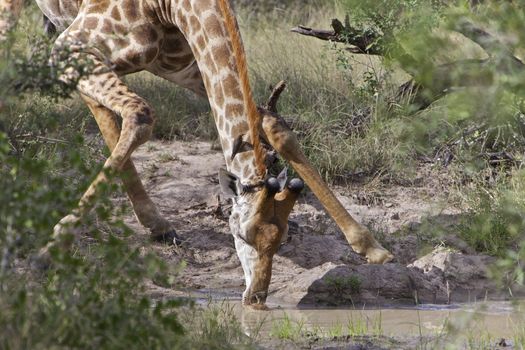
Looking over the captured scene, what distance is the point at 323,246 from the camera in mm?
7711

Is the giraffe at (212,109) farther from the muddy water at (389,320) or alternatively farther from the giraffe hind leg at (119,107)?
the muddy water at (389,320)

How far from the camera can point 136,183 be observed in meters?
7.80

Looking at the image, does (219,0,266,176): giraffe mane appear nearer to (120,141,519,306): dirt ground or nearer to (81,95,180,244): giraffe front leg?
(120,141,519,306): dirt ground

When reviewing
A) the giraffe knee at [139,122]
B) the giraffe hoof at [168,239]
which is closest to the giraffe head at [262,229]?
the giraffe knee at [139,122]

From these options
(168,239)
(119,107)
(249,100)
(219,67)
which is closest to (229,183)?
(249,100)

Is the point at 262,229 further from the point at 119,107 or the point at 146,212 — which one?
the point at 146,212

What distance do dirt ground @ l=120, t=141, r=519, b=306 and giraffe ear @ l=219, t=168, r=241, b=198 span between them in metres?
0.77

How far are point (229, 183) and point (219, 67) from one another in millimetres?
843

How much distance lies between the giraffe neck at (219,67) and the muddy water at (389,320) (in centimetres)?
Answer: 88

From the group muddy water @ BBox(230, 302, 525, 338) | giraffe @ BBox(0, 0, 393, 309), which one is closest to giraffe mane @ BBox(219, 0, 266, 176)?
giraffe @ BBox(0, 0, 393, 309)

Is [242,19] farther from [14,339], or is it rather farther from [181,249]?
[14,339]

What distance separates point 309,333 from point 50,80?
229cm

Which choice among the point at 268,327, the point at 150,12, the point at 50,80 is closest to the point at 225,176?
the point at 268,327

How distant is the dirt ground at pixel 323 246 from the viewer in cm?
688
